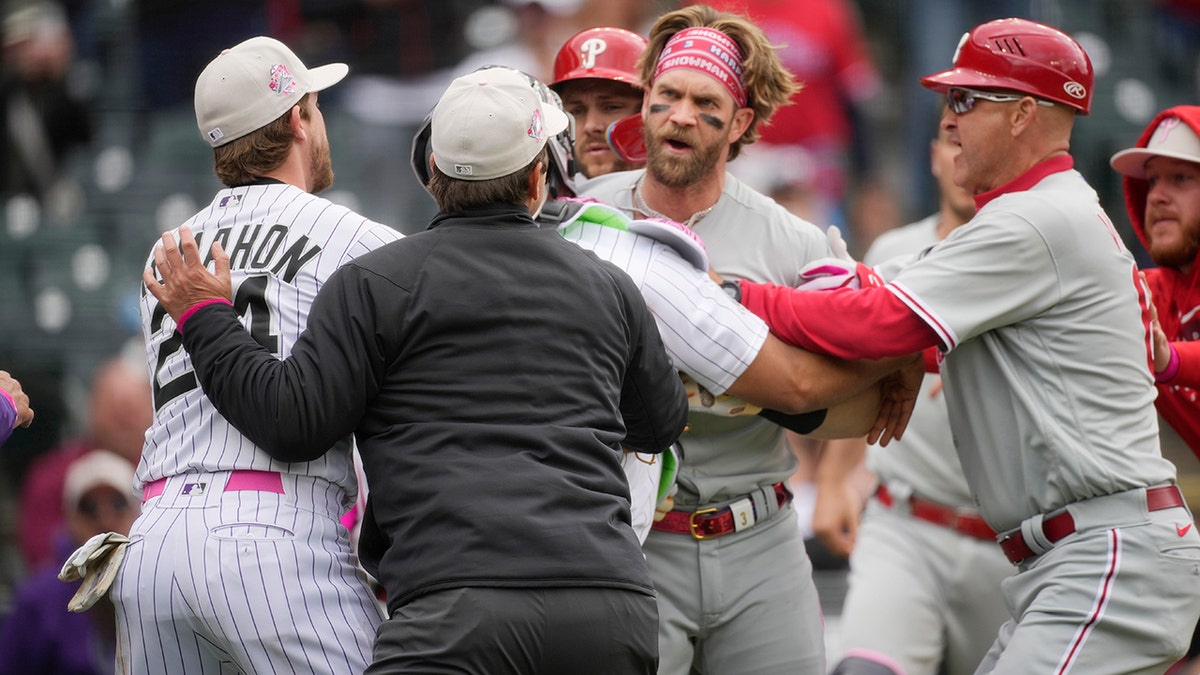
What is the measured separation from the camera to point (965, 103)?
391 centimetres

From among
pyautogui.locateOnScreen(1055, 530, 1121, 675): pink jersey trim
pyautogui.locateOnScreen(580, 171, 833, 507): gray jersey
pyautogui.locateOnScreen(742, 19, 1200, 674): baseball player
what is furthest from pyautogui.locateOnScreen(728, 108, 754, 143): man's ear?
pyautogui.locateOnScreen(1055, 530, 1121, 675): pink jersey trim

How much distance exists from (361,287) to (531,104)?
1.76 feet

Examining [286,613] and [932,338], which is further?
[932,338]

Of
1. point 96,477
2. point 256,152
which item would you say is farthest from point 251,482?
point 96,477

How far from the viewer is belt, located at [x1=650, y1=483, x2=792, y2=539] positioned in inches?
157

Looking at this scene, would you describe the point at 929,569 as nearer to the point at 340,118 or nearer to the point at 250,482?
the point at 250,482

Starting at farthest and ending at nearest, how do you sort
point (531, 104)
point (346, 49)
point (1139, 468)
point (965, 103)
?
point (346, 49), point (965, 103), point (1139, 468), point (531, 104)

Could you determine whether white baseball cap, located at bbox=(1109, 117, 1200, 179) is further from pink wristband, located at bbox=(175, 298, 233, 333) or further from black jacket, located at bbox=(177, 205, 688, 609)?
pink wristband, located at bbox=(175, 298, 233, 333)

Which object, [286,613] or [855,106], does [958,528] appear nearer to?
[286,613]

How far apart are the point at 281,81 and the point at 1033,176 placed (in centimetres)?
187

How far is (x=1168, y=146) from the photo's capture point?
14.5ft

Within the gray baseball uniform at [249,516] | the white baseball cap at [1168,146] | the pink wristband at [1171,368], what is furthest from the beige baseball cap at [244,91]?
the white baseball cap at [1168,146]

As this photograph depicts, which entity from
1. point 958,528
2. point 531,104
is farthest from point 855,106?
point 531,104

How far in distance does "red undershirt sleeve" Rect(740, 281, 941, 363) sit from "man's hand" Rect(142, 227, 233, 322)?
135 centimetres
